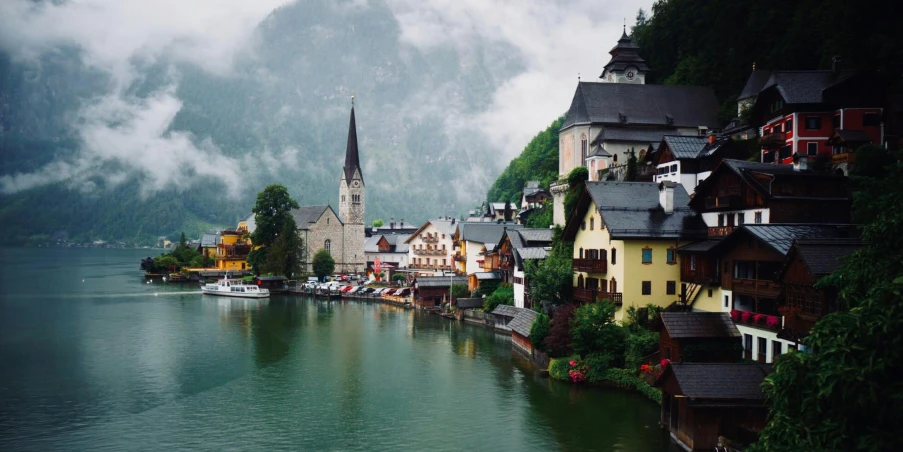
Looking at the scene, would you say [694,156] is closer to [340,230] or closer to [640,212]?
[640,212]

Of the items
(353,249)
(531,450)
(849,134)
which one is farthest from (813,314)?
(353,249)

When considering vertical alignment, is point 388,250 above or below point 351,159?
below

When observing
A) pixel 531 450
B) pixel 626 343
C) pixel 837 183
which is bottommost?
pixel 531 450

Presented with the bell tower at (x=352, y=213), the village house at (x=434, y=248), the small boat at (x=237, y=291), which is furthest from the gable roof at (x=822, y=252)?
the bell tower at (x=352, y=213)

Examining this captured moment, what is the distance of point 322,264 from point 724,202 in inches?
2686

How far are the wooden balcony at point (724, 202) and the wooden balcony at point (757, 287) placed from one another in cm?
441

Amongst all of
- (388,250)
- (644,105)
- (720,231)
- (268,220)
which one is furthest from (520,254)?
(388,250)

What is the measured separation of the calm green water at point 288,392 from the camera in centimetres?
2591

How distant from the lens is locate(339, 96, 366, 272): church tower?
336ft

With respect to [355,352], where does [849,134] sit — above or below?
above

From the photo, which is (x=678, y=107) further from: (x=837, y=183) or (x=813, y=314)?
(x=813, y=314)

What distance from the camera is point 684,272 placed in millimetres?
34062

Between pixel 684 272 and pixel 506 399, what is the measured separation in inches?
423

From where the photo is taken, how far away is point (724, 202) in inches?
1307
